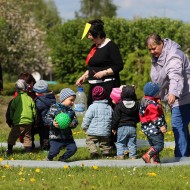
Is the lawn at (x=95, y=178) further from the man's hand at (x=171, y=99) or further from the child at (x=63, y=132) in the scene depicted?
the man's hand at (x=171, y=99)

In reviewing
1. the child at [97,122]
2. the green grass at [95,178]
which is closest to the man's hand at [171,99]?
the green grass at [95,178]

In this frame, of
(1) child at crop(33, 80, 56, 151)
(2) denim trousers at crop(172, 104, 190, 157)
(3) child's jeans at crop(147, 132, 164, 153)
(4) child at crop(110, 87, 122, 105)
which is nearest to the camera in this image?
(3) child's jeans at crop(147, 132, 164, 153)

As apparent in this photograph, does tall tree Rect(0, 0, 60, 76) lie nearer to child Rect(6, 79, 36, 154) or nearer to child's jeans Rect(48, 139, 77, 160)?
child Rect(6, 79, 36, 154)

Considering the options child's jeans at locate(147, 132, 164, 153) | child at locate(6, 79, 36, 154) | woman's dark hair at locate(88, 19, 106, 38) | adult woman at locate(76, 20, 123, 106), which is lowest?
child's jeans at locate(147, 132, 164, 153)

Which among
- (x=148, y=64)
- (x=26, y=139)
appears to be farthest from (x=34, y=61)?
(x=26, y=139)

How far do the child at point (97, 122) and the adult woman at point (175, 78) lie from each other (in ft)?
3.20

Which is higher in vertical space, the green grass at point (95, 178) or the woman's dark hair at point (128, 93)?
the woman's dark hair at point (128, 93)

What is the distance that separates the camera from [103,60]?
10789 millimetres

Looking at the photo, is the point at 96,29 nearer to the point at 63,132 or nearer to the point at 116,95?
the point at 116,95

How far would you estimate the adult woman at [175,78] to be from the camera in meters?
9.55

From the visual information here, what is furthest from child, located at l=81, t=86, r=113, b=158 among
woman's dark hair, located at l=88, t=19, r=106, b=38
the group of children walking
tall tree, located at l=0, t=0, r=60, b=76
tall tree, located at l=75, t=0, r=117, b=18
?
tall tree, located at l=75, t=0, r=117, b=18

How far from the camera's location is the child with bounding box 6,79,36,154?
36.0 feet

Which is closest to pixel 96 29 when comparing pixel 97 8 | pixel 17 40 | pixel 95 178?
pixel 95 178

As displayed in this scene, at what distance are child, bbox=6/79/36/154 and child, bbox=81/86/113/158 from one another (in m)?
1.15
